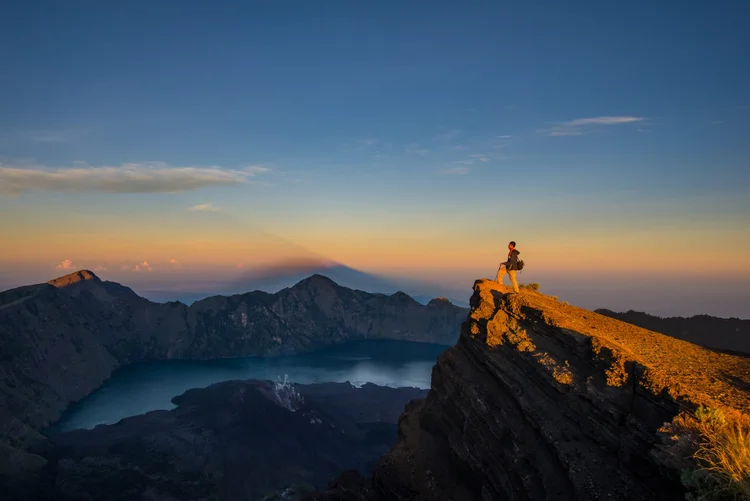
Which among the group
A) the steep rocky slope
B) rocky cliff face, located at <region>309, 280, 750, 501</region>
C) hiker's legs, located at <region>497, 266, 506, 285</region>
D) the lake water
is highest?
hiker's legs, located at <region>497, 266, 506, 285</region>

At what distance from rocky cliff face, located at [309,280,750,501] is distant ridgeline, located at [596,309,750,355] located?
39526 mm

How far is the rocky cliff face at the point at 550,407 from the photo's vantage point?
1608cm

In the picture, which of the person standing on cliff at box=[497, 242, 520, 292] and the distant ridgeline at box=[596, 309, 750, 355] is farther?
the distant ridgeline at box=[596, 309, 750, 355]

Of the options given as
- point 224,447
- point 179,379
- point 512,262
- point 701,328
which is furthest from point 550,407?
point 179,379

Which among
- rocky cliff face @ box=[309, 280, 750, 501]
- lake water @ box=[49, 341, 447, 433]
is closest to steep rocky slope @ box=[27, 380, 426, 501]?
lake water @ box=[49, 341, 447, 433]

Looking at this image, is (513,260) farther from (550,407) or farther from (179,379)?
(179,379)

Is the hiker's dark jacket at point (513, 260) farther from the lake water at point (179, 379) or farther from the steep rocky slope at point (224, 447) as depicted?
the lake water at point (179, 379)

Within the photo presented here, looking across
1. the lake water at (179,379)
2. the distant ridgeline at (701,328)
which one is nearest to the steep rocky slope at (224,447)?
the lake water at (179,379)

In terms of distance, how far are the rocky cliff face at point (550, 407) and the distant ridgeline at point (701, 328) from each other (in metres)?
39.5

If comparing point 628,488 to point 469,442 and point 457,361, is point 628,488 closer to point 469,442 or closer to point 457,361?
point 469,442

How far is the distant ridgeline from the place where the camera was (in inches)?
2547

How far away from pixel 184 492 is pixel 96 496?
12.1 meters

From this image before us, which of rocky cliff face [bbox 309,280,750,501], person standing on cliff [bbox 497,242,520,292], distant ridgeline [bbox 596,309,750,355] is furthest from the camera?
distant ridgeline [bbox 596,309,750,355]

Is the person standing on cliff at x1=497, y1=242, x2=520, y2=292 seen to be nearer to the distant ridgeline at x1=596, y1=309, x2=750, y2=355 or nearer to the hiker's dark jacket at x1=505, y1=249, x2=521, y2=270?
the hiker's dark jacket at x1=505, y1=249, x2=521, y2=270
